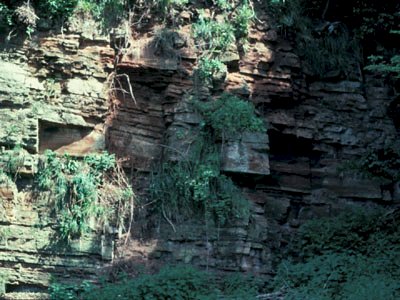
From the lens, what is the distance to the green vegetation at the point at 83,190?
8.23 meters

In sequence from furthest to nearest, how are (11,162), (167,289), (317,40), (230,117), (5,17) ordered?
(317,40) → (230,117) → (5,17) → (11,162) → (167,289)

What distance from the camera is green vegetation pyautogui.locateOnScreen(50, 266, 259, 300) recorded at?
287 inches

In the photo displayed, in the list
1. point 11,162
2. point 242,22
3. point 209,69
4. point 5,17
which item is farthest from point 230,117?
point 5,17

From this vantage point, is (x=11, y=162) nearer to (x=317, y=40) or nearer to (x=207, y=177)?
(x=207, y=177)

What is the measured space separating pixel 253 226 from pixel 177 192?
1085 millimetres

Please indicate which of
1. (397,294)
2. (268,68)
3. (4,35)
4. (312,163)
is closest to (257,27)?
(268,68)

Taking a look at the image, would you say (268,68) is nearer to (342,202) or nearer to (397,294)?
(342,202)

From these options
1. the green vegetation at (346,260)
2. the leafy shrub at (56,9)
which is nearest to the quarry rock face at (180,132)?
the leafy shrub at (56,9)

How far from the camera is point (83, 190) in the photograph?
8.40 meters

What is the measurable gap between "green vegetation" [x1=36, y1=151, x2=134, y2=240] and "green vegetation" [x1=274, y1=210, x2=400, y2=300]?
2.27m

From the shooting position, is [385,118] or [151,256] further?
[385,118]

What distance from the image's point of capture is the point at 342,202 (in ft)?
31.5

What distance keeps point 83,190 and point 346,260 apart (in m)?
3.35

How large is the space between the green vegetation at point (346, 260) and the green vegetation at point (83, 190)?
2.27 meters
